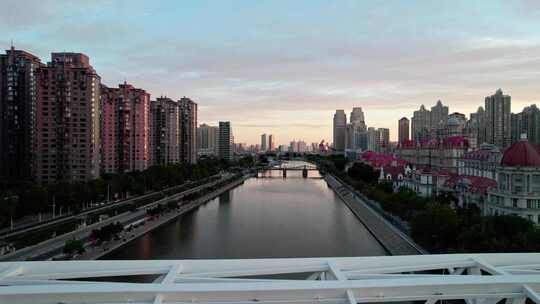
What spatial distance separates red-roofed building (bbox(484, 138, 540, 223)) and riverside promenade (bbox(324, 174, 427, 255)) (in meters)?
2.13

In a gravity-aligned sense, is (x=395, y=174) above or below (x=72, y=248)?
above

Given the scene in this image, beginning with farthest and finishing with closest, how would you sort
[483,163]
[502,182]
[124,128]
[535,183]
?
[124,128] → [483,163] → [502,182] → [535,183]

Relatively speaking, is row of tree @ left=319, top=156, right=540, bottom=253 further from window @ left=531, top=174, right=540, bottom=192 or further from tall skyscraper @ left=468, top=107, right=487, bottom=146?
tall skyscraper @ left=468, top=107, right=487, bottom=146

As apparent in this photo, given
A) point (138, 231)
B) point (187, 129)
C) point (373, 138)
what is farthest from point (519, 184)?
point (373, 138)

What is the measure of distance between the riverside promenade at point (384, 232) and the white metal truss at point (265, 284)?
6.38 m

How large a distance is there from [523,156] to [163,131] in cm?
Result: 2186

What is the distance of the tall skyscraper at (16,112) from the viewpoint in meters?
16.7

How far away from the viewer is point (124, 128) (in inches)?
830

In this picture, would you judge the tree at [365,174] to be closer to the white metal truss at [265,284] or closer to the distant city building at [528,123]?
the distant city building at [528,123]

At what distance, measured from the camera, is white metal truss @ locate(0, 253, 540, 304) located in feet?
Result: 5.94

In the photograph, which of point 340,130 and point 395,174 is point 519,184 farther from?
point 340,130

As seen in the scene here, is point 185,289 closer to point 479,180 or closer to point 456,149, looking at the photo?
point 479,180

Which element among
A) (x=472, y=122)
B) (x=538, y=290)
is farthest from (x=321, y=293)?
(x=472, y=122)

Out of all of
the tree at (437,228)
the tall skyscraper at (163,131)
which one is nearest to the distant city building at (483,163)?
the tree at (437,228)
